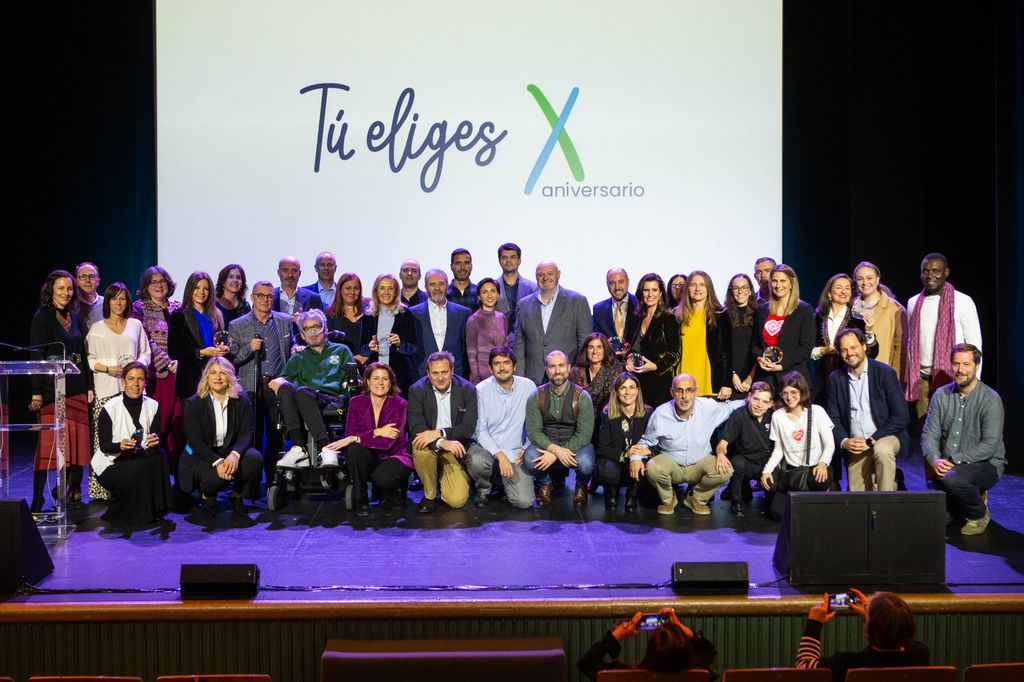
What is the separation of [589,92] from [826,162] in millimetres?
1810

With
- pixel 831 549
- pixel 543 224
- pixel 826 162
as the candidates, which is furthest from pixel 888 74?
pixel 831 549

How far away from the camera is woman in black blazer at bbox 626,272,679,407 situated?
17.6 ft

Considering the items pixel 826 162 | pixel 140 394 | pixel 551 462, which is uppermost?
pixel 826 162

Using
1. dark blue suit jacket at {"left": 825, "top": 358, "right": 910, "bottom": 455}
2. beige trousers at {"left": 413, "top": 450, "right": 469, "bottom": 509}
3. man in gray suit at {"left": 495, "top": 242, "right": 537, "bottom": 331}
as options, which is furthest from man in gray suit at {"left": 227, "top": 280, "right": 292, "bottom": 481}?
dark blue suit jacket at {"left": 825, "top": 358, "right": 910, "bottom": 455}

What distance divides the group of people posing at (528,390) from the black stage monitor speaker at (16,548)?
939 mm

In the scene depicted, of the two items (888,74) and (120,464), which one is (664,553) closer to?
(120,464)

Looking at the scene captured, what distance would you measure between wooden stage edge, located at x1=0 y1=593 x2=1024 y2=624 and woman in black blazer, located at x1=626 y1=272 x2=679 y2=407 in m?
1.96

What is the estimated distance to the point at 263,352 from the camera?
5.50 meters

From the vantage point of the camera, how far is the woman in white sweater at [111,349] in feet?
16.9

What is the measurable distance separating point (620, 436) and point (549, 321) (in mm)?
832

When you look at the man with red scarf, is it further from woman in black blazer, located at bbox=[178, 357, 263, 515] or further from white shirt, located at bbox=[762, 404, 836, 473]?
woman in black blazer, located at bbox=[178, 357, 263, 515]

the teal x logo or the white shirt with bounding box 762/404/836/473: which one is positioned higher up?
the teal x logo

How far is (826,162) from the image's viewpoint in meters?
7.05

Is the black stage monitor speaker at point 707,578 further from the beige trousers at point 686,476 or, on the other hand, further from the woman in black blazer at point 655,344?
the woman in black blazer at point 655,344
